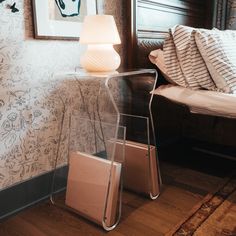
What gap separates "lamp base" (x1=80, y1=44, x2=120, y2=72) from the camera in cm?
127

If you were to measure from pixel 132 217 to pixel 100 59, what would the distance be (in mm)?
752

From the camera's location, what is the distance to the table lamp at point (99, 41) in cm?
124

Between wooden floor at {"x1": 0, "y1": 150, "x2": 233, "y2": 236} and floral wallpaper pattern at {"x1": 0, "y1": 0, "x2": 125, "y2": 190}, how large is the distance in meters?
0.19

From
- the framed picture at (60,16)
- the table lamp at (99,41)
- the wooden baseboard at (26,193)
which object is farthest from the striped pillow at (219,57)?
the wooden baseboard at (26,193)

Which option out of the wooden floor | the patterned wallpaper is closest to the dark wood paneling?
the patterned wallpaper

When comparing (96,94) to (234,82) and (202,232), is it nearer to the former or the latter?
(234,82)

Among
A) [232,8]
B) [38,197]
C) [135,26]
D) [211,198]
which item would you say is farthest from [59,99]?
[232,8]

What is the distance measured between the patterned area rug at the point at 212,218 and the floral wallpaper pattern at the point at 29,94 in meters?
A: 0.73

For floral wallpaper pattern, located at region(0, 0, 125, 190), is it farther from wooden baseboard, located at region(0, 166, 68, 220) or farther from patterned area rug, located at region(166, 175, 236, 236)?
patterned area rug, located at region(166, 175, 236, 236)

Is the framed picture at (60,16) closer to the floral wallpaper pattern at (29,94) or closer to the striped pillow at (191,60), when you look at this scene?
the floral wallpaper pattern at (29,94)

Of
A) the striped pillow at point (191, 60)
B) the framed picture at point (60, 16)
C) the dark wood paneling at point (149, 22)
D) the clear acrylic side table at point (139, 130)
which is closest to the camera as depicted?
the framed picture at point (60, 16)

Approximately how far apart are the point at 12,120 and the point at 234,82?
1.12 m

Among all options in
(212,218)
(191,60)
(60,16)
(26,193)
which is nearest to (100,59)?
(60,16)

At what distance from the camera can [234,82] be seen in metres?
1.43
